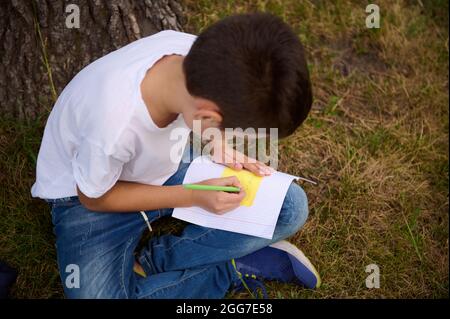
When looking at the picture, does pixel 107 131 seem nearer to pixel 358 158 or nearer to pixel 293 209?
pixel 293 209

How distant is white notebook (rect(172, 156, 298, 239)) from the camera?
150cm

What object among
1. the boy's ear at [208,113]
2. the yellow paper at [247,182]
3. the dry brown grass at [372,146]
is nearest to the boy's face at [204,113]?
the boy's ear at [208,113]

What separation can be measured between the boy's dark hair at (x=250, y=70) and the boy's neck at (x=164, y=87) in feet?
0.26

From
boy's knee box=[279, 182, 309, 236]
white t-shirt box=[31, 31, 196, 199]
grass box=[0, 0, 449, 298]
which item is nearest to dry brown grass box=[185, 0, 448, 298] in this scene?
grass box=[0, 0, 449, 298]

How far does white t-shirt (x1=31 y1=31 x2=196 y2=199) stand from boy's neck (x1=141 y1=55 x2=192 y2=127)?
0.02 metres

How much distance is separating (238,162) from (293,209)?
0.21m

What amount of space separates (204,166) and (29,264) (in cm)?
63

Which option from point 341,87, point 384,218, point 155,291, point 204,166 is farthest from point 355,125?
point 155,291

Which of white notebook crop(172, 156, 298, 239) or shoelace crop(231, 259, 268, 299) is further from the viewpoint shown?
shoelace crop(231, 259, 268, 299)

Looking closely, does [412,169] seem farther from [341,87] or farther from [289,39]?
[289,39]

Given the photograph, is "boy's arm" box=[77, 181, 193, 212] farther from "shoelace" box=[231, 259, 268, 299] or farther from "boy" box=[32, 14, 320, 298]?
"shoelace" box=[231, 259, 268, 299]

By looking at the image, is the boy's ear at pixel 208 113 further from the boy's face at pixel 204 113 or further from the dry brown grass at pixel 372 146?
the dry brown grass at pixel 372 146

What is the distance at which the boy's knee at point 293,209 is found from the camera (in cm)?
154

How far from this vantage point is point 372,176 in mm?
1894
